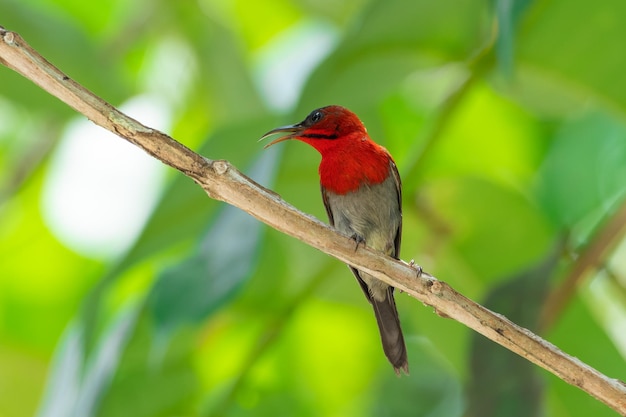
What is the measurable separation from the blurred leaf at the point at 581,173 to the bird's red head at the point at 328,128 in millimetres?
846

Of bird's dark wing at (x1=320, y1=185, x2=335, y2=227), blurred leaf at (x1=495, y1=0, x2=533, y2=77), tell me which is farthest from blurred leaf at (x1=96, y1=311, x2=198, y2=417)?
blurred leaf at (x1=495, y1=0, x2=533, y2=77)

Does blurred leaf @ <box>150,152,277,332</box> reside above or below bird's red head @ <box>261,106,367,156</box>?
below

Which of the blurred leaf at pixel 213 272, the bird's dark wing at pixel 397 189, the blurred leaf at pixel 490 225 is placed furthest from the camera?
the bird's dark wing at pixel 397 189

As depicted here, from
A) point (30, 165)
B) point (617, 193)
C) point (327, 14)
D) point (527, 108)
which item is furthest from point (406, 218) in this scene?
point (30, 165)

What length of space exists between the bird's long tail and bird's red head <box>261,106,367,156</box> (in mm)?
706

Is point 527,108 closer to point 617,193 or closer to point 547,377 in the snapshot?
point 617,193

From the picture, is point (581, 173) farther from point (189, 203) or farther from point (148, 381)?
point (148, 381)

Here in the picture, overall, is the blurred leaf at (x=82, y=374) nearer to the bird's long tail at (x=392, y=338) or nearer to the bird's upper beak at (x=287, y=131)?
the bird's upper beak at (x=287, y=131)

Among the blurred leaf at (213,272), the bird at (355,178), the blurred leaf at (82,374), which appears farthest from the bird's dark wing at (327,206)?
the blurred leaf at (82,374)

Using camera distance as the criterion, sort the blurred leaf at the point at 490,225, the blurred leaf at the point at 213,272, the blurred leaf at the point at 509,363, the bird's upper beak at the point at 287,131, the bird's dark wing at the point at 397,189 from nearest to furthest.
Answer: the blurred leaf at the point at 213,272
the blurred leaf at the point at 509,363
the bird's upper beak at the point at 287,131
the blurred leaf at the point at 490,225
the bird's dark wing at the point at 397,189

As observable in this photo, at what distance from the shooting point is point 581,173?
149 inches

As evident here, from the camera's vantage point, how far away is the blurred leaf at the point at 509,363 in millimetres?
3018

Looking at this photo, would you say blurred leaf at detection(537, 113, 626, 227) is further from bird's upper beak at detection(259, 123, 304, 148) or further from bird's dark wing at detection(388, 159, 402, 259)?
bird's upper beak at detection(259, 123, 304, 148)

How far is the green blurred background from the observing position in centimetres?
313
